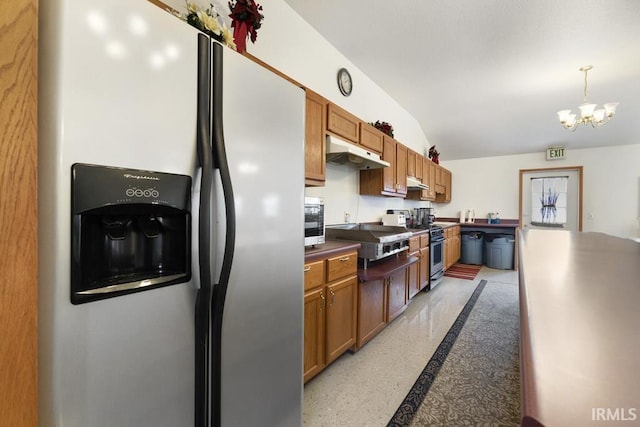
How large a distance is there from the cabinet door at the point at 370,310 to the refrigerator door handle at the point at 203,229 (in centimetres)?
151

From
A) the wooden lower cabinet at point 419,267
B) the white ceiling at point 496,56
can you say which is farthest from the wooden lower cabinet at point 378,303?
the white ceiling at point 496,56

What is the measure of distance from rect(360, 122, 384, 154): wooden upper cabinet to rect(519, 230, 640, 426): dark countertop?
2284 millimetres

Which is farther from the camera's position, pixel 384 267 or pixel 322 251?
pixel 384 267

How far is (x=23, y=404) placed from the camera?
68 cm

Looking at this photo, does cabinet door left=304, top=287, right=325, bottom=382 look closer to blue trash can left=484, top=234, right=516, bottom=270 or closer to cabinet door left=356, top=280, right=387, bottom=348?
cabinet door left=356, top=280, right=387, bottom=348

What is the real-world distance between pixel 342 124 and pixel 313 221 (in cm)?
102

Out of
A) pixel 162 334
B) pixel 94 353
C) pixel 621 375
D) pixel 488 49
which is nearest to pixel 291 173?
pixel 162 334

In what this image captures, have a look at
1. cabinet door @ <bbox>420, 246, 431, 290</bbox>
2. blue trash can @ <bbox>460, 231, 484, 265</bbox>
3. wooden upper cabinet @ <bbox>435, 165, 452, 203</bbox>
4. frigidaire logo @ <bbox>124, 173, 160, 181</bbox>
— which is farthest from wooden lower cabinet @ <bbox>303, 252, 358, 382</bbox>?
blue trash can @ <bbox>460, 231, 484, 265</bbox>

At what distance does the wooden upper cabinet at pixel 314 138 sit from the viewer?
2104mm

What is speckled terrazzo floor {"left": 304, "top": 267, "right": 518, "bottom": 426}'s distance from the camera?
1.67 meters

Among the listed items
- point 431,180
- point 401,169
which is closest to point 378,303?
point 401,169

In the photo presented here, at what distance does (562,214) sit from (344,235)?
553cm

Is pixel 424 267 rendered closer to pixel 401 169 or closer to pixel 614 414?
pixel 401 169

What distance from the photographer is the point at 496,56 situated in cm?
314
